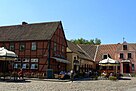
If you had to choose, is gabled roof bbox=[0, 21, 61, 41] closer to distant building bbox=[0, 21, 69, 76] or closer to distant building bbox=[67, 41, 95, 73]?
distant building bbox=[0, 21, 69, 76]

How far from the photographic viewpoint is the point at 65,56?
144ft

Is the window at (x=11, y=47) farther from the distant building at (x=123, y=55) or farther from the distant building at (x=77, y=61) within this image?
the distant building at (x=123, y=55)

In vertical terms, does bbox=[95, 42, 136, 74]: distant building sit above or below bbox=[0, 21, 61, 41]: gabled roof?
below

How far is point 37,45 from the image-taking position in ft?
126

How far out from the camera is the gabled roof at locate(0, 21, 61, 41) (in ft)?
128

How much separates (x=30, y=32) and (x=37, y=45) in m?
3.65

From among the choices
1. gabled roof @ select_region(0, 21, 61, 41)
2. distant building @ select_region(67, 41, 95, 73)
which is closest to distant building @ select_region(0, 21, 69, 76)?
gabled roof @ select_region(0, 21, 61, 41)

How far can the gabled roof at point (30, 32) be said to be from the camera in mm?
39094

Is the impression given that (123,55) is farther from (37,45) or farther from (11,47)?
(11,47)

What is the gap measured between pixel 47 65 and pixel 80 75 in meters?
6.46

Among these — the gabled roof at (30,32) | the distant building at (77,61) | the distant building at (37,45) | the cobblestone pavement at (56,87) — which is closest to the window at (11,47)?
the distant building at (37,45)

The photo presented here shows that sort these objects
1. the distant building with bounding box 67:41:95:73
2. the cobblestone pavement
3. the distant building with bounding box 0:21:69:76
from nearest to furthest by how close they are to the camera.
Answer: the cobblestone pavement, the distant building with bounding box 0:21:69:76, the distant building with bounding box 67:41:95:73

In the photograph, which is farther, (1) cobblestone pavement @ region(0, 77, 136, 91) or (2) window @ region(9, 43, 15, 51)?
(2) window @ region(9, 43, 15, 51)

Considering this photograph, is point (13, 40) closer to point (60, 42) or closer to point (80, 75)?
point (60, 42)
